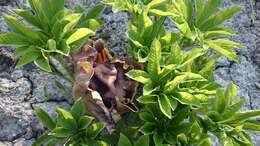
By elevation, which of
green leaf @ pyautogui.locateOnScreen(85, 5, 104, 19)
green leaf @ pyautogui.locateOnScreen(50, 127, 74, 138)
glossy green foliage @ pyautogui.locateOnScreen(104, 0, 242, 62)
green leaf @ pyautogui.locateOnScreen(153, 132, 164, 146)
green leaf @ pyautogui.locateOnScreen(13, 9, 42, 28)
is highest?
green leaf @ pyautogui.locateOnScreen(13, 9, 42, 28)

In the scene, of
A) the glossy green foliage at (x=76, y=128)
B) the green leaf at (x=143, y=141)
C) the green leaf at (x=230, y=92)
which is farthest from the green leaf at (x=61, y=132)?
the green leaf at (x=230, y=92)

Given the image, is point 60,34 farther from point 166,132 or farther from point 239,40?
point 239,40

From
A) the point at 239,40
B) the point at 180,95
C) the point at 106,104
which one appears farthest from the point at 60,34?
the point at 239,40

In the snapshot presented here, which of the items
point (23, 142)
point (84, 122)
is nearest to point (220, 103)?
point (84, 122)

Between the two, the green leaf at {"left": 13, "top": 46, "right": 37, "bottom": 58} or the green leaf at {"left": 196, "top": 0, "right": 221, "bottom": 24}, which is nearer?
the green leaf at {"left": 13, "top": 46, "right": 37, "bottom": 58}

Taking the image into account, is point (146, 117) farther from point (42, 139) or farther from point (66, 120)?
point (42, 139)

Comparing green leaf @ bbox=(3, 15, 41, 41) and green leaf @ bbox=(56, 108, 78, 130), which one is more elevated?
green leaf @ bbox=(3, 15, 41, 41)

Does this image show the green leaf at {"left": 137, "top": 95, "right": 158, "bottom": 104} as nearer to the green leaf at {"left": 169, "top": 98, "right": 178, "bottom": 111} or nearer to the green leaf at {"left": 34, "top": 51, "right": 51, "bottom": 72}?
the green leaf at {"left": 169, "top": 98, "right": 178, "bottom": 111}

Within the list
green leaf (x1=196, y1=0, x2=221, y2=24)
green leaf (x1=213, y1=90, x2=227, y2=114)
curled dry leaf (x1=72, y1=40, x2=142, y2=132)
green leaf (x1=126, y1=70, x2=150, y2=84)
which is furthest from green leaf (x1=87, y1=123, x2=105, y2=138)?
green leaf (x1=196, y1=0, x2=221, y2=24)
